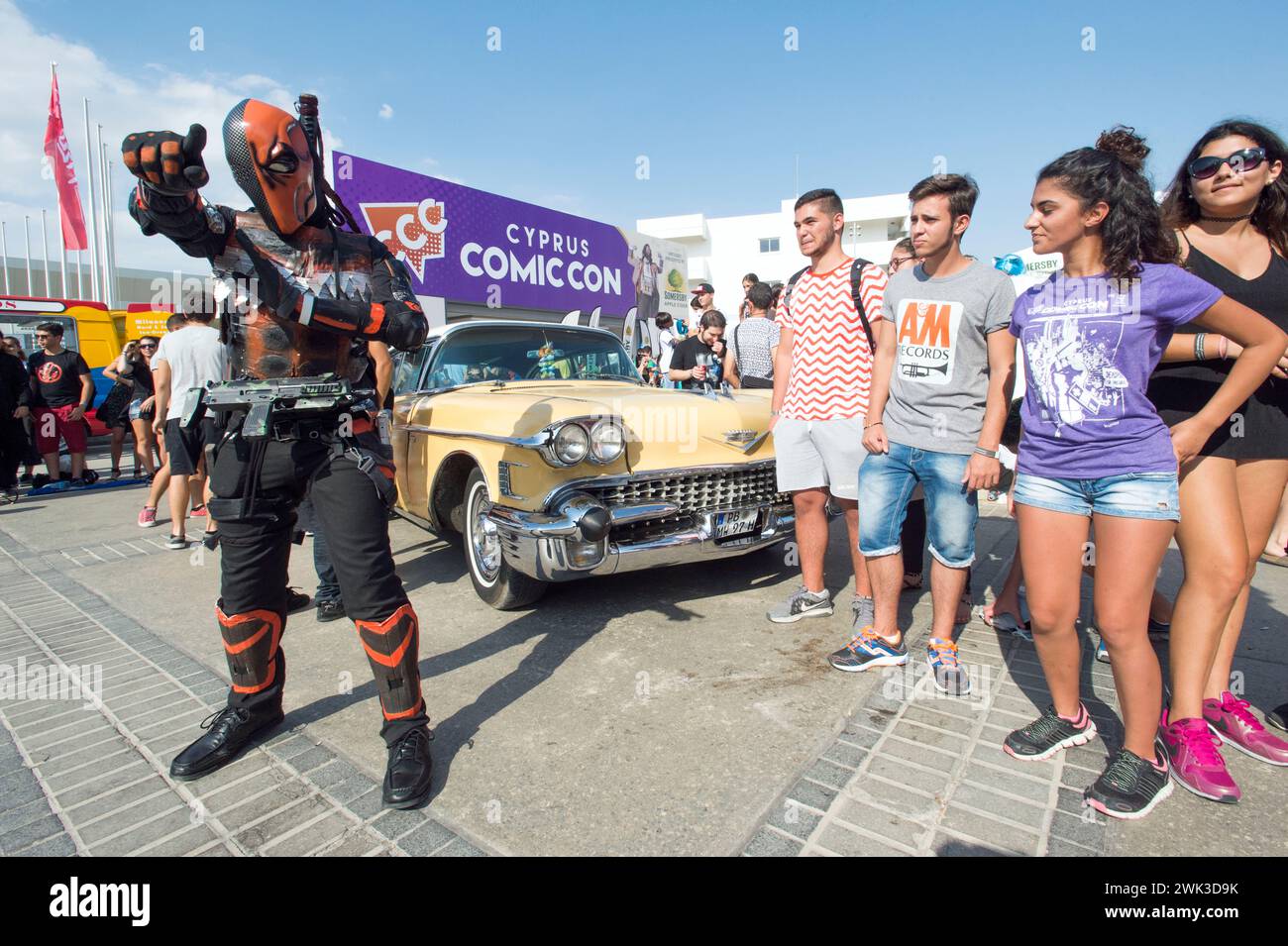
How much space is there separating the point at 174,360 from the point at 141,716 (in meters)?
3.05

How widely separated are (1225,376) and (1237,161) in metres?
0.59

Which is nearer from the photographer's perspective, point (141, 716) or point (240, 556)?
point (240, 556)

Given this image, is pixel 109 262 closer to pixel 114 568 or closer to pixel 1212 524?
pixel 114 568

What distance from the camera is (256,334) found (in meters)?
2.10

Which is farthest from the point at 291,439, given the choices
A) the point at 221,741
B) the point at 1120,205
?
the point at 1120,205

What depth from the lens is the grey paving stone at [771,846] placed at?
5.36 ft

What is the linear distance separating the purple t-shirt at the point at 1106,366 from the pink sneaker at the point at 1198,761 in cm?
79

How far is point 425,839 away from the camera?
5.64 feet

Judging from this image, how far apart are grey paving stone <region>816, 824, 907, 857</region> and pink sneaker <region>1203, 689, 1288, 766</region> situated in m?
1.13

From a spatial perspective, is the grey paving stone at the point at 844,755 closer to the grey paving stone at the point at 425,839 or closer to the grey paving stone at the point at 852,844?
the grey paving stone at the point at 852,844

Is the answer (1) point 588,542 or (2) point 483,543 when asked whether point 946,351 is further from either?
(2) point 483,543

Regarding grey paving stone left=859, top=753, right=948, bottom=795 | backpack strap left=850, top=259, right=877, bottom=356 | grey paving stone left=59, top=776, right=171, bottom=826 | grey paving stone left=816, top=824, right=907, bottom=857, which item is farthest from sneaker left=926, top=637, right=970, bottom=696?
grey paving stone left=59, top=776, right=171, bottom=826

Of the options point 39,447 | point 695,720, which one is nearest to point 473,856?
point 695,720

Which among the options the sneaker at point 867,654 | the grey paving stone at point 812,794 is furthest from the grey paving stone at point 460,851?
the sneaker at point 867,654
